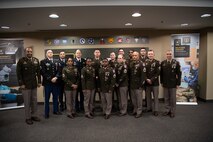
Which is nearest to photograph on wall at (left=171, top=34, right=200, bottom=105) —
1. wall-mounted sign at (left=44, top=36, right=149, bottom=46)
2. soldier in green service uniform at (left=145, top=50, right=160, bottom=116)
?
wall-mounted sign at (left=44, top=36, right=149, bottom=46)

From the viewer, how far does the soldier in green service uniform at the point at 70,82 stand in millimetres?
4188

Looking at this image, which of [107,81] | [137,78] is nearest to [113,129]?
[107,81]

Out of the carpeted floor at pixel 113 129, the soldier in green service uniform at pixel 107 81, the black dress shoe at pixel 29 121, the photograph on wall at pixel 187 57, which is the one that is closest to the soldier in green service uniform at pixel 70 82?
the carpeted floor at pixel 113 129

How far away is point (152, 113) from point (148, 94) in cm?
51

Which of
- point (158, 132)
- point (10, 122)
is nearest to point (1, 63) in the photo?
point (10, 122)

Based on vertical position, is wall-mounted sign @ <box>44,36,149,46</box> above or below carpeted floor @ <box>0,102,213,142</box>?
above

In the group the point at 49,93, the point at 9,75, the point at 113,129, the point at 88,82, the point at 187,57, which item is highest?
the point at 187,57

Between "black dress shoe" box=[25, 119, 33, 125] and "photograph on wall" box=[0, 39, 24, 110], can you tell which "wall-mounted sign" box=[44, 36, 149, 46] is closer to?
"photograph on wall" box=[0, 39, 24, 110]

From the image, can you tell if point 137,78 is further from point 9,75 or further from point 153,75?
point 9,75

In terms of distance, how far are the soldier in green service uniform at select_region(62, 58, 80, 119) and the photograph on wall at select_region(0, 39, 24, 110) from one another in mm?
2183

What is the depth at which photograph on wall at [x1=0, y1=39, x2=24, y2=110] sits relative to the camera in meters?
5.34

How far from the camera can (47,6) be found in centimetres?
302

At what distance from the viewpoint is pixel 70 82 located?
4.17 m

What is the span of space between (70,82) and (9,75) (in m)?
2.54
